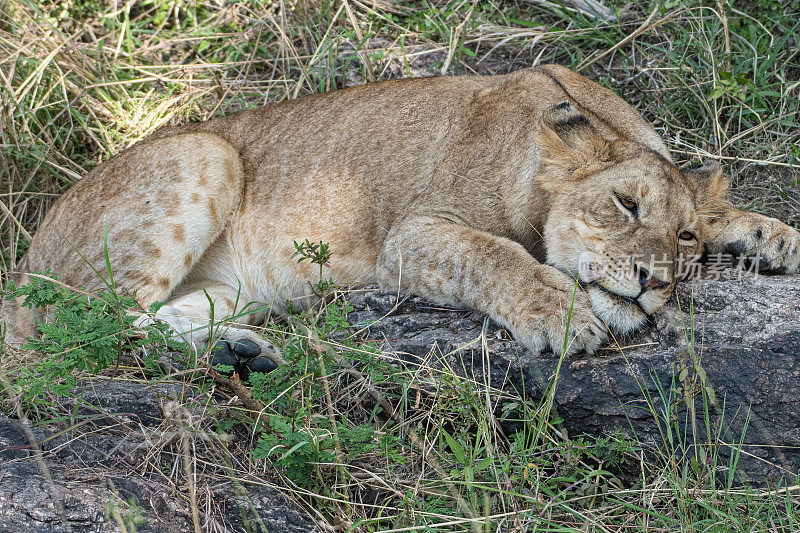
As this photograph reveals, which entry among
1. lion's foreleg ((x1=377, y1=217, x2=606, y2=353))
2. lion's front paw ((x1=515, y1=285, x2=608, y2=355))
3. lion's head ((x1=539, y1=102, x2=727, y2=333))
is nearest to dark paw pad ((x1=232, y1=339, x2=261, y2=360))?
lion's foreleg ((x1=377, y1=217, x2=606, y2=353))

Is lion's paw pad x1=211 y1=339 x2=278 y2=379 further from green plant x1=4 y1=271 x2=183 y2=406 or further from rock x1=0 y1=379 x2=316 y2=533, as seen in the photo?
rock x1=0 y1=379 x2=316 y2=533

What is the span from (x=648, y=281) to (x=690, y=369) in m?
0.43

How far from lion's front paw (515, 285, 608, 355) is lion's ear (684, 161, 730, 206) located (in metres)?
1.07

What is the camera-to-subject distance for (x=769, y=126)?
5.50m

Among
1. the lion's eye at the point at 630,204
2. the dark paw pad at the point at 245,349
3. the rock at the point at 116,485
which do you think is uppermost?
the lion's eye at the point at 630,204

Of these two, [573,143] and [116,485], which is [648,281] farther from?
[116,485]

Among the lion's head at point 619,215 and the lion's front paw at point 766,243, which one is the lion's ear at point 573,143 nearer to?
the lion's head at point 619,215

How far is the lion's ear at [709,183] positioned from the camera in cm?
412

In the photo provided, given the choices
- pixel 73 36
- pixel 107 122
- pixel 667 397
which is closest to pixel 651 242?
pixel 667 397

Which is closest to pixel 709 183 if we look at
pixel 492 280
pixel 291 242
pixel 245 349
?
pixel 492 280

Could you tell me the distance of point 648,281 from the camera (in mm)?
3402

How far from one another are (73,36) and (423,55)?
8.82 ft

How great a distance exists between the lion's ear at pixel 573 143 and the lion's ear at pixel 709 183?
53cm

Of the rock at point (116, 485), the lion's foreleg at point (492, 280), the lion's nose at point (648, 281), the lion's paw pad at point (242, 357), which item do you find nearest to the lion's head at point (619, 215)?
the lion's nose at point (648, 281)
